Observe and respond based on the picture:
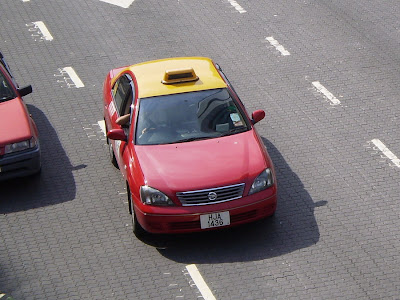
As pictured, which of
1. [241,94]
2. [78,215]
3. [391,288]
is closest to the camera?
[391,288]

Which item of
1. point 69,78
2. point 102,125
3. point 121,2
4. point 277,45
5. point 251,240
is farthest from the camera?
point 121,2

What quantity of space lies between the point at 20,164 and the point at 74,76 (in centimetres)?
417

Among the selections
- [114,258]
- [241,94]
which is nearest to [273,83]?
[241,94]

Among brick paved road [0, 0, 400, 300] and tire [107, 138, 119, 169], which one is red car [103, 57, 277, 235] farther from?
brick paved road [0, 0, 400, 300]

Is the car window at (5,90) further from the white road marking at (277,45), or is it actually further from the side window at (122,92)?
the white road marking at (277,45)

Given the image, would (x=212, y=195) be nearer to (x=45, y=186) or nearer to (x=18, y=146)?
(x=45, y=186)

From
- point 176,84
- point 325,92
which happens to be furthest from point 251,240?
point 325,92

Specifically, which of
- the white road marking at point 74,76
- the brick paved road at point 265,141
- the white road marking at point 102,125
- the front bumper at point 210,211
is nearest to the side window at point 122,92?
→ the brick paved road at point 265,141

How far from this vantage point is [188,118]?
40.9 ft

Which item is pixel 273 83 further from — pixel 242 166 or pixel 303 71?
pixel 242 166

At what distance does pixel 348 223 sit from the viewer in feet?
39.6

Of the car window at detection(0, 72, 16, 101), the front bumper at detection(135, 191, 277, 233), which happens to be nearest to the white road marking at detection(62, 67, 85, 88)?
the car window at detection(0, 72, 16, 101)

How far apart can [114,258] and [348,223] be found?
2998 millimetres

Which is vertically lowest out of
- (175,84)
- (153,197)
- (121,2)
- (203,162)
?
(121,2)
